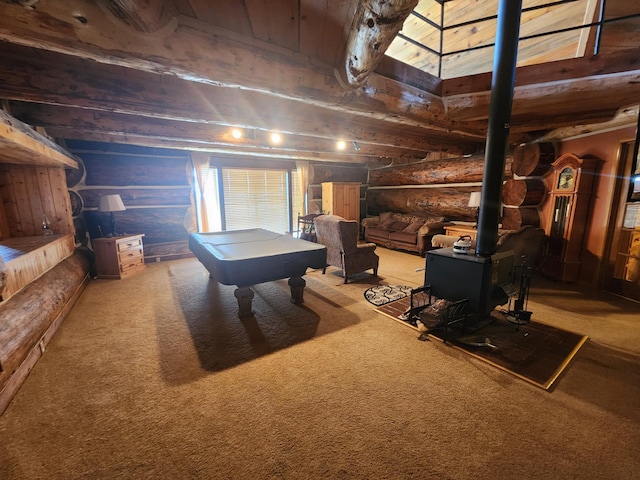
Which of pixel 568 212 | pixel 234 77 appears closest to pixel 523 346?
pixel 568 212

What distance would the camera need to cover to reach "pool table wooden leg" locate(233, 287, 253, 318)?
2779 mm

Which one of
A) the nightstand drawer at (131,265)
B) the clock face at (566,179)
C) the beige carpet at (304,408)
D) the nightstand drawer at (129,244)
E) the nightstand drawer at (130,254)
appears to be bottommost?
the beige carpet at (304,408)

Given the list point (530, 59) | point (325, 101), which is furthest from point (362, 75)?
point (530, 59)

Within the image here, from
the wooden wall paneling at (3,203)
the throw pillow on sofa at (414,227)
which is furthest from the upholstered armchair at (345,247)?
the wooden wall paneling at (3,203)

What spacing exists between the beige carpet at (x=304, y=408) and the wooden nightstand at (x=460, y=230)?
244cm

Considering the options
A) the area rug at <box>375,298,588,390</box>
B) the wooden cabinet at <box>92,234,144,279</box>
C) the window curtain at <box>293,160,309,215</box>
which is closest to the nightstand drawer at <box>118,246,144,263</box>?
the wooden cabinet at <box>92,234,144,279</box>

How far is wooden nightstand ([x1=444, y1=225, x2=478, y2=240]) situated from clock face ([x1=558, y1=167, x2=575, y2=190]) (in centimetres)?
146

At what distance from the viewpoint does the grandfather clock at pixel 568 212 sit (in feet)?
11.6

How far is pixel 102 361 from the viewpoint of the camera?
212 cm

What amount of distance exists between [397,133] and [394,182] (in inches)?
108

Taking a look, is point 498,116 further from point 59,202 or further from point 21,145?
point 59,202

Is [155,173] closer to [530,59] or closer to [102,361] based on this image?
[102,361]

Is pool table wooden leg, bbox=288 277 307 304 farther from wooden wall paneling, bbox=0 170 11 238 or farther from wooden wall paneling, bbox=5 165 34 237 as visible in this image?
wooden wall paneling, bbox=0 170 11 238

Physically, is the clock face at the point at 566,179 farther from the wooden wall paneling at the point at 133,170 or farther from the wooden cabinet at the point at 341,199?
the wooden wall paneling at the point at 133,170
